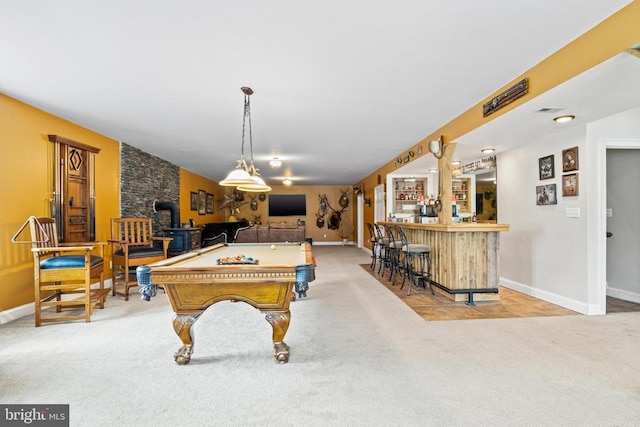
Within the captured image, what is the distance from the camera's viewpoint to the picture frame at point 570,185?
372cm

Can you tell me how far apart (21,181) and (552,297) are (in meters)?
6.54

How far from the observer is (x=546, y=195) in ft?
13.6

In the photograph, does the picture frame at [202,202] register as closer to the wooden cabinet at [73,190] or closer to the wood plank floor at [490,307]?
the wooden cabinet at [73,190]

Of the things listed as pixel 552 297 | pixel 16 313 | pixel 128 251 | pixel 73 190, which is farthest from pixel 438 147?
pixel 16 313

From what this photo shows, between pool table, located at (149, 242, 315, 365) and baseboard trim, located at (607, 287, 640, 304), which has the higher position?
pool table, located at (149, 242, 315, 365)

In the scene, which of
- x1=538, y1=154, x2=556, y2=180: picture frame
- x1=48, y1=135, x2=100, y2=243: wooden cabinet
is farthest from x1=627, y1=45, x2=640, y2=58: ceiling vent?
x1=48, y1=135, x2=100, y2=243: wooden cabinet

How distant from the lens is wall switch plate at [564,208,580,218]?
3689mm

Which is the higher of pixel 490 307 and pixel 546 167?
pixel 546 167

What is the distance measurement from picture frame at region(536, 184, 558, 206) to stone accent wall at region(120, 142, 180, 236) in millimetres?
6514

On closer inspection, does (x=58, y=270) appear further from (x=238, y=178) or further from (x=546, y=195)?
(x=546, y=195)

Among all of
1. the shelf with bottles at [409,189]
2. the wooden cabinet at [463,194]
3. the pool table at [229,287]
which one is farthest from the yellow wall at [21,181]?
the wooden cabinet at [463,194]

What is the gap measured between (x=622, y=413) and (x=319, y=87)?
3.29 meters

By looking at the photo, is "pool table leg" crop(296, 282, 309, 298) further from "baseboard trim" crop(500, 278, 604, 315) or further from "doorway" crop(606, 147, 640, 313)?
"doorway" crop(606, 147, 640, 313)

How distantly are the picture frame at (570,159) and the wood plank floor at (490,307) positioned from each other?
66.7 inches
